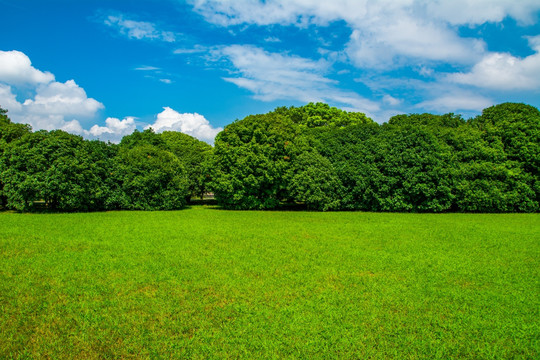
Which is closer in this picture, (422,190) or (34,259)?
(34,259)

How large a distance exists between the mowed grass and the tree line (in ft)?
47.4

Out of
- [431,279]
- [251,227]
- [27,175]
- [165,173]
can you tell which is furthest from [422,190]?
[27,175]

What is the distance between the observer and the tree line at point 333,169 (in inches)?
1161

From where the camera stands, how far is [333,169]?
31.6 m

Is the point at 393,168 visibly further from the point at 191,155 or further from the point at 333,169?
the point at 191,155

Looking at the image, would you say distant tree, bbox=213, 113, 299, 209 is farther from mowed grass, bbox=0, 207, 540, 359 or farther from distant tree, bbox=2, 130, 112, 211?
mowed grass, bbox=0, 207, 540, 359

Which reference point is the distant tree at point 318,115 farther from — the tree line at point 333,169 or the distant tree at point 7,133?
the distant tree at point 7,133

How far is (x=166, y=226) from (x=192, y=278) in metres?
10.6

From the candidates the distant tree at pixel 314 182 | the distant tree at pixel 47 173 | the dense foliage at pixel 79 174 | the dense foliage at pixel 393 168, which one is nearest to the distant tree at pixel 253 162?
the dense foliage at pixel 393 168

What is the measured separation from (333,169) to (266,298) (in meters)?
24.5

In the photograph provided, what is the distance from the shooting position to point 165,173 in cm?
3170

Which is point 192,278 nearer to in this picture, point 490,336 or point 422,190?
point 490,336

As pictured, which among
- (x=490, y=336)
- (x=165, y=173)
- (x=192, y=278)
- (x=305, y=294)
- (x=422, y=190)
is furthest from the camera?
(x=165, y=173)

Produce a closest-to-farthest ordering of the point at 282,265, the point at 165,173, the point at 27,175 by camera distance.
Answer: the point at 282,265 → the point at 27,175 → the point at 165,173
